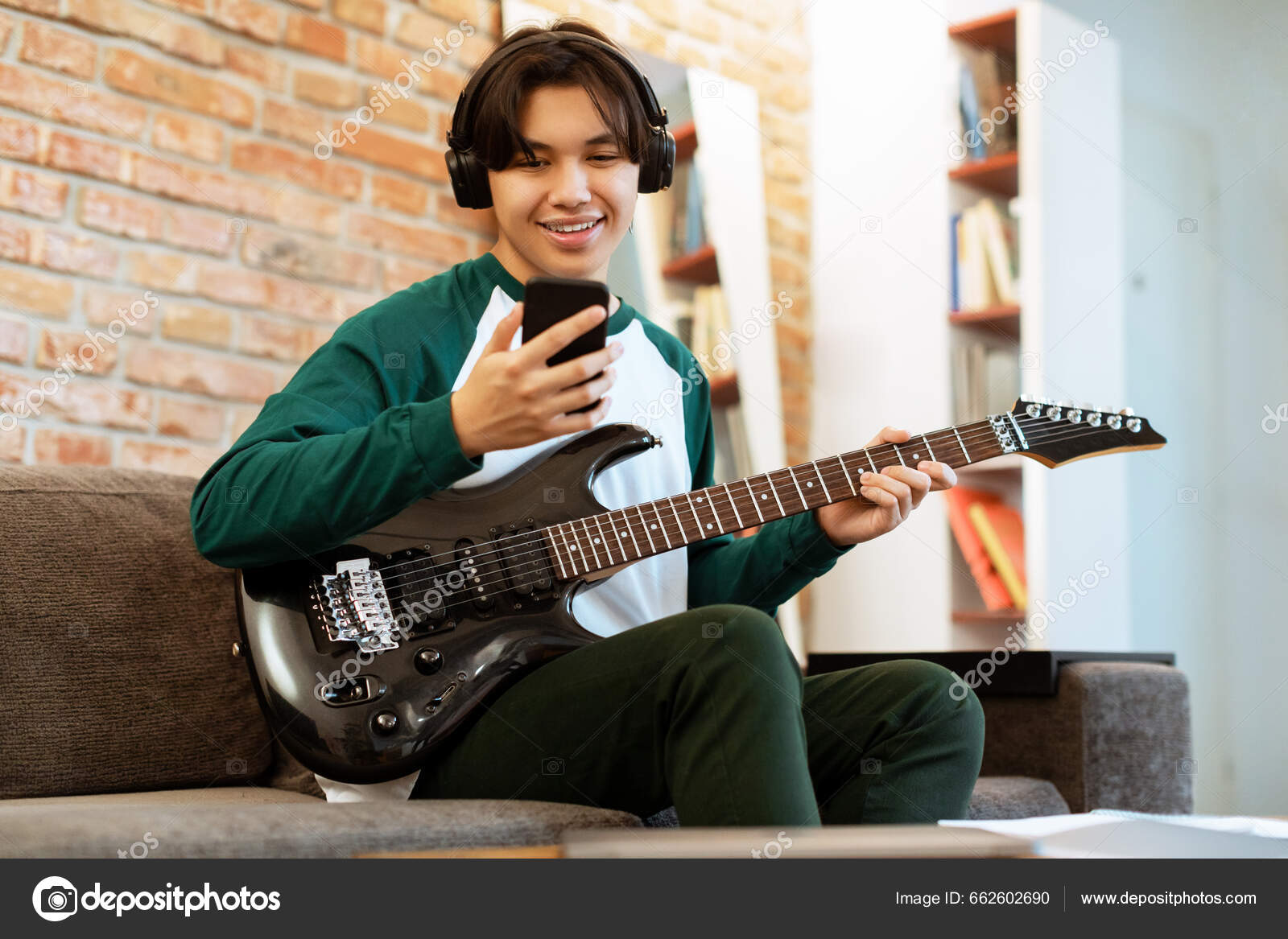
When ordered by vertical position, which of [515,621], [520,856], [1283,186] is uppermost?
[1283,186]

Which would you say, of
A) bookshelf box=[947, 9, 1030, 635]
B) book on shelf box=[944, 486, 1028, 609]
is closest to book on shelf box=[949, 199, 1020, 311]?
bookshelf box=[947, 9, 1030, 635]

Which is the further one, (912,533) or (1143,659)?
(912,533)

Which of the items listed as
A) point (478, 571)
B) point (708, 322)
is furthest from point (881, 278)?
point (478, 571)

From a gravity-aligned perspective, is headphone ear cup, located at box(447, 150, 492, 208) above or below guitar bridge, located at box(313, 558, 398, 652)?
above

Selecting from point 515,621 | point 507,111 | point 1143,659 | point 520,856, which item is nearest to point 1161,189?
point 1143,659

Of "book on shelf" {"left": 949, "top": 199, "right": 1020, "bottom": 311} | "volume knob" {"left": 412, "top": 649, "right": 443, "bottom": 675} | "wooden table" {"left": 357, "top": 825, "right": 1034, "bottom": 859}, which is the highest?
"book on shelf" {"left": 949, "top": 199, "right": 1020, "bottom": 311}

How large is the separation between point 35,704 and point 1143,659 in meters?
1.29

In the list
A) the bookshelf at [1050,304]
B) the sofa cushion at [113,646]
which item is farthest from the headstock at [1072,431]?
the bookshelf at [1050,304]

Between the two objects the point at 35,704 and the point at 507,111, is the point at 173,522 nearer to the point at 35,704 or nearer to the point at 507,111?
the point at 35,704

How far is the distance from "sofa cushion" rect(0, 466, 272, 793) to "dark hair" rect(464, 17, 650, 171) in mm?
534

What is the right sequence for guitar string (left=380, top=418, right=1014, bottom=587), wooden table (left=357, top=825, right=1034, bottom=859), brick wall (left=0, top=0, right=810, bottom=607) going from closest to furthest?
1. wooden table (left=357, top=825, right=1034, bottom=859)
2. guitar string (left=380, top=418, right=1014, bottom=587)
3. brick wall (left=0, top=0, right=810, bottom=607)

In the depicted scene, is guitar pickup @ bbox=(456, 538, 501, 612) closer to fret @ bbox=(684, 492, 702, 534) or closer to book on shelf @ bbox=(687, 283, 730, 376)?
fret @ bbox=(684, 492, 702, 534)

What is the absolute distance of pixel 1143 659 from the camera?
150 cm

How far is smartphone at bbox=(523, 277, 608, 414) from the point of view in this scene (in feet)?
2.82
